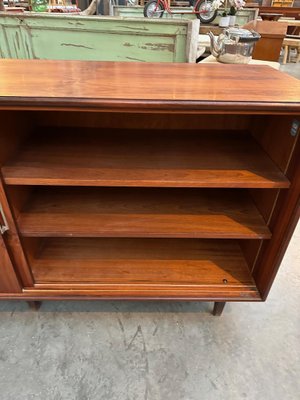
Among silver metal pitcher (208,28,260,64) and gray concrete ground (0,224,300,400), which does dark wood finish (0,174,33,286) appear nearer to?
gray concrete ground (0,224,300,400)

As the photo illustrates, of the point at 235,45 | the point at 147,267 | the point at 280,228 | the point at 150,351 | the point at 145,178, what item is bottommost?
the point at 150,351

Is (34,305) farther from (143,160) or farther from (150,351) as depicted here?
(143,160)

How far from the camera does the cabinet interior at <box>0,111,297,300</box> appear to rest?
0.87 meters

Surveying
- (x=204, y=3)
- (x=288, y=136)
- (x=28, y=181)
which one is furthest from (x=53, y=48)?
(x=204, y=3)

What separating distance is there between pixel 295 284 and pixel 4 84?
4.88ft

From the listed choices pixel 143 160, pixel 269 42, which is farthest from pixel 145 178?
pixel 269 42

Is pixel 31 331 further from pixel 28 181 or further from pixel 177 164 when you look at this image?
pixel 177 164

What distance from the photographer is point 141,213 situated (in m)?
1.03

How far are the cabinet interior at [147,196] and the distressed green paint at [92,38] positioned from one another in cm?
108

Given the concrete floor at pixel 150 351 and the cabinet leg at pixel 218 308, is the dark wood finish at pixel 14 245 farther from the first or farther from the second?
the cabinet leg at pixel 218 308

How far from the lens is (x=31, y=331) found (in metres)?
1.14

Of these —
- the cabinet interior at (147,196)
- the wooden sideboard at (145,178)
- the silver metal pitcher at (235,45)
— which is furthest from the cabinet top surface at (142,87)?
the silver metal pitcher at (235,45)

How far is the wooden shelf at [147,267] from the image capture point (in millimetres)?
1098

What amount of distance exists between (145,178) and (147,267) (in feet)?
1.59
